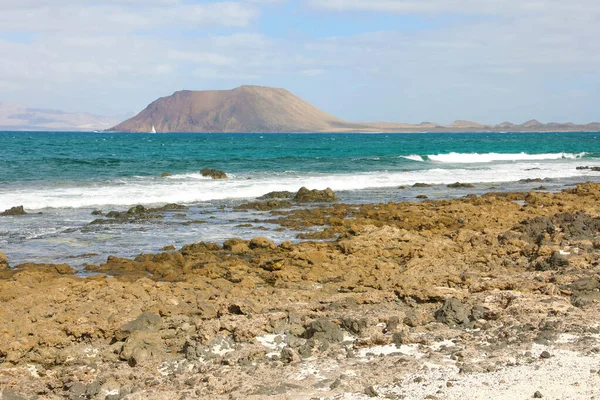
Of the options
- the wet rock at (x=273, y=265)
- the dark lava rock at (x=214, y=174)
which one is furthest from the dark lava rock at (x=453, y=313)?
the dark lava rock at (x=214, y=174)

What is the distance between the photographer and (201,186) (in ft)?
85.8

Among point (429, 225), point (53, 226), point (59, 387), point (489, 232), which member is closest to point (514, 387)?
point (59, 387)

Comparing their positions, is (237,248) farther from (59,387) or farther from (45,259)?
(59,387)

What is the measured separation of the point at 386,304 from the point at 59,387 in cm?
393

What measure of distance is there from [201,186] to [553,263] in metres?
17.9

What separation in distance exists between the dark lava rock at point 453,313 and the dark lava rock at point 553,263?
2662 millimetres

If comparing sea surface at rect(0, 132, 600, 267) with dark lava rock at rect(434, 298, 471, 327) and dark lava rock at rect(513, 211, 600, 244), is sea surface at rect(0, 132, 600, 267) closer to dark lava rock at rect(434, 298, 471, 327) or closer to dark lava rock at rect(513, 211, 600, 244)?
dark lava rock at rect(513, 211, 600, 244)

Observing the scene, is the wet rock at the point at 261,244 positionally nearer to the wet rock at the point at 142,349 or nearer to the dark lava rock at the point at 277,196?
the wet rock at the point at 142,349

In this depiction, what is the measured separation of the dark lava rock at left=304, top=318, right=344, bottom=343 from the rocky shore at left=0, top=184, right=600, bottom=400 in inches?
0.8

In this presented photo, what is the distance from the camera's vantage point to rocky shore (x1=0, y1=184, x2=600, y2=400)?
589 centimetres

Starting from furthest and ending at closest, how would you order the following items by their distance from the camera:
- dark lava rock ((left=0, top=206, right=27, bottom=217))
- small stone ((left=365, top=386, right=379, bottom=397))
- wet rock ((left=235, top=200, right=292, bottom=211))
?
1. wet rock ((left=235, top=200, right=292, bottom=211))
2. dark lava rock ((left=0, top=206, right=27, bottom=217))
3. small stone ((left=365, top=386, right=379, bottom=397))

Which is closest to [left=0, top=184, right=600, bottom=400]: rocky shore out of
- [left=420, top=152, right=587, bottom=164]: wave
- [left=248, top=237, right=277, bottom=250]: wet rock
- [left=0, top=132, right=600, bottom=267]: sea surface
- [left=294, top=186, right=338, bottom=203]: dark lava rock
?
[left=248, top=237, right=277, bottom=250]: wet rock

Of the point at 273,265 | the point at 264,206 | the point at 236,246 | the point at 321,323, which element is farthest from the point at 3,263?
the point at 264,206

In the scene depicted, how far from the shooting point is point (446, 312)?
7.58m
